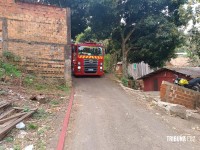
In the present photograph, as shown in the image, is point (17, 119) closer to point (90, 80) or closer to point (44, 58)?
point (44, 58)

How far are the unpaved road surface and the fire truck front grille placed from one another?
5.63 metres

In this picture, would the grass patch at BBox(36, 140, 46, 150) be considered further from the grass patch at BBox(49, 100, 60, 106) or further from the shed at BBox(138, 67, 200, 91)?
the shed at BBox(138, 67, 200, 91)

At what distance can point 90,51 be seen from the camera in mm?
16969

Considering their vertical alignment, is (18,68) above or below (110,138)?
above

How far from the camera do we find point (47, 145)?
18.4 ft

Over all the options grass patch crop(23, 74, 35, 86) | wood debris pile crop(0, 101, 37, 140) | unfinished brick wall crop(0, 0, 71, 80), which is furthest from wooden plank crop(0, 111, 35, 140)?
unfinished brick wall crop(0, 0, 71, 80)

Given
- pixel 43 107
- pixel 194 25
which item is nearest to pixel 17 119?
pixel 43 107

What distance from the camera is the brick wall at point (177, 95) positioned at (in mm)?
11102

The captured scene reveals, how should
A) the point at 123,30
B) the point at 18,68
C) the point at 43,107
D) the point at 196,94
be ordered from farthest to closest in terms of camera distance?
the point at 123,30
the point at 18,68
the point at 196,94
the point at 43,107

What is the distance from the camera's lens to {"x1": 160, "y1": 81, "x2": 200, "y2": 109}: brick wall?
1110 cm

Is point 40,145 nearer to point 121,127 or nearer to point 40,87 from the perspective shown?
point 121,127

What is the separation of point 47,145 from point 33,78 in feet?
23.0
